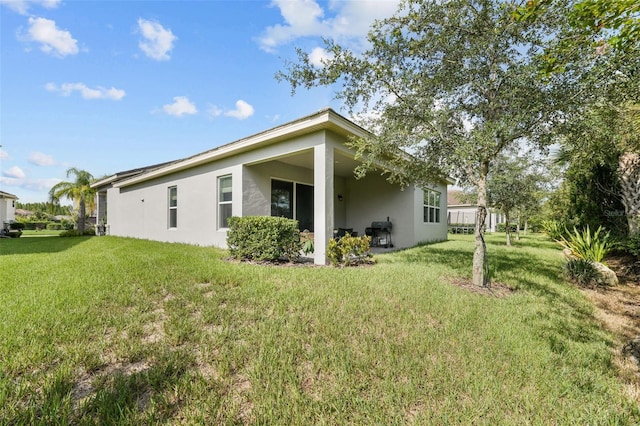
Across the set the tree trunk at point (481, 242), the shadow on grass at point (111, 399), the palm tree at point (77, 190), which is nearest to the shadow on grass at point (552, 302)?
the tree trunk at point (481, 242)

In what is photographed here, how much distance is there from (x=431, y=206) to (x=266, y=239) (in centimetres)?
977

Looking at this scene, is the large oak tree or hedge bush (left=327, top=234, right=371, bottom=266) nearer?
the large oak tree

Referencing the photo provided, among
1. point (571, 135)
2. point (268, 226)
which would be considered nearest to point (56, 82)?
point (268, 226)

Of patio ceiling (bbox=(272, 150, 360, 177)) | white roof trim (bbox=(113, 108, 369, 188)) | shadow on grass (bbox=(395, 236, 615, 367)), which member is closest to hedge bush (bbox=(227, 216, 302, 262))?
white roof trim (bbox=(113, 108, 369, 188))

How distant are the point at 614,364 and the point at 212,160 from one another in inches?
412

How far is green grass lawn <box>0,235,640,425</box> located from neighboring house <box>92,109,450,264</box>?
3300 mm

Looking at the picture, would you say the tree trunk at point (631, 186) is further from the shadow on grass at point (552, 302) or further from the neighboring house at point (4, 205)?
the neighboring house at point (4, 205)

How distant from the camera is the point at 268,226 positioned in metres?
6.84

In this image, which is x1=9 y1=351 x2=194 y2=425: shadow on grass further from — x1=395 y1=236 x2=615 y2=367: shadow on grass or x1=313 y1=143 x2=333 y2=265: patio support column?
x1=313 y1=143 x2=333 y2=265: patio support column

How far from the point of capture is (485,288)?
5.16 m

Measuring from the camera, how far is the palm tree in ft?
65.2

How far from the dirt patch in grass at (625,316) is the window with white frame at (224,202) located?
30.1 feet

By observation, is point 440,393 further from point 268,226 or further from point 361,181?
point 361,181

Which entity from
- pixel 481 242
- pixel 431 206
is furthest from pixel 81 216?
pixel 481 242
